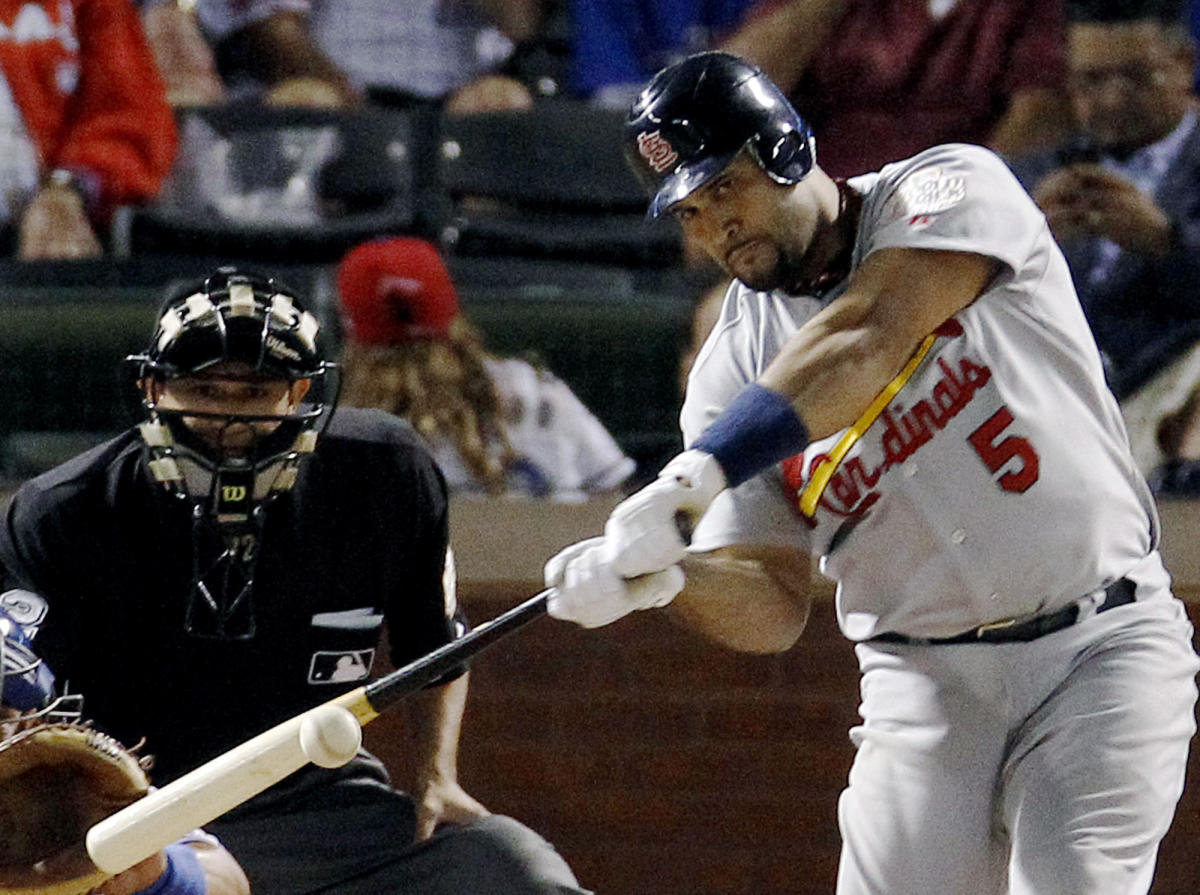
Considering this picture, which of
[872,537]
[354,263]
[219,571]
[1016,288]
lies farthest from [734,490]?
[354,263]

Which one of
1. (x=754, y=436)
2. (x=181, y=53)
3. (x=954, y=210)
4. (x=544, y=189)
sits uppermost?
(x=954, y=210)

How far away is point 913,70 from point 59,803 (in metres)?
3.31

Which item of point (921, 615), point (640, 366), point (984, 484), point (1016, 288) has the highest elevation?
point (1016, 288)

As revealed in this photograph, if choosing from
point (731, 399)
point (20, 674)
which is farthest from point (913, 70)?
point (20, 674)

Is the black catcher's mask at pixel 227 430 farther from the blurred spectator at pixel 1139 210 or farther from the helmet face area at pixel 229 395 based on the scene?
the blurred spectator at pixel 1139 210

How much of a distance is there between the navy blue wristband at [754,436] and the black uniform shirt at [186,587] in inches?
24.0

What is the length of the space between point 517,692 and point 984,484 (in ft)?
4.95

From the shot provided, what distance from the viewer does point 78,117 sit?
501 cm

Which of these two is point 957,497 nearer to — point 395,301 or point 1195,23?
point 395,301

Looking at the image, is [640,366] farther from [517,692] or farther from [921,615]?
[921,615]

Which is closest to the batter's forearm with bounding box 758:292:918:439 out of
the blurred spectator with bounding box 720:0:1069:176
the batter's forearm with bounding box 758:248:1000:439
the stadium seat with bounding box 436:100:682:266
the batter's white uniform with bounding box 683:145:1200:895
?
the batter's forearm with bounding box 758:248:1000:439

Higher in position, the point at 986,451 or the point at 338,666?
the point at 986,451

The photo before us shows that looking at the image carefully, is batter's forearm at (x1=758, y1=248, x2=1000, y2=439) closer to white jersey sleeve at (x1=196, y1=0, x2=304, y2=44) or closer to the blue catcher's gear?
the blue catcher's gear

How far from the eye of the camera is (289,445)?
106 inches
